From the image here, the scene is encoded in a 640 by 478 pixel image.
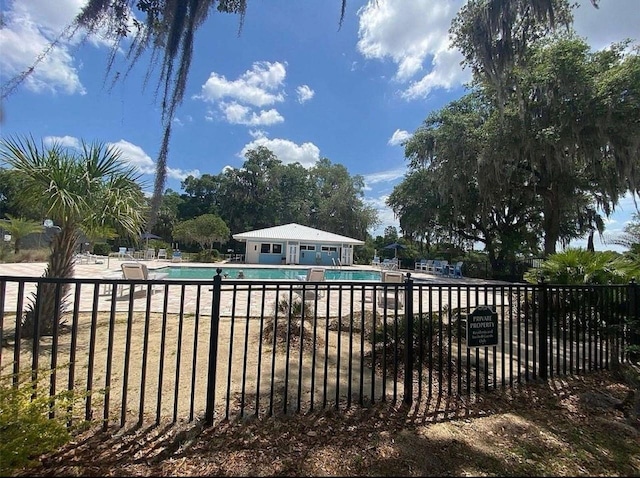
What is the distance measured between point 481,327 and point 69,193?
17.7 ft

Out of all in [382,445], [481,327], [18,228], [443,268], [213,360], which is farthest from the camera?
[443,268]

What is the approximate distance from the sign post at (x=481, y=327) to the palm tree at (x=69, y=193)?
16.0 feet

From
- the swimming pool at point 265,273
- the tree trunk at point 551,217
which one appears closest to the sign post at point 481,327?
the swimming pool at point 265,273

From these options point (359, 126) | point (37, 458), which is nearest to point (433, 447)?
point (37, 458)

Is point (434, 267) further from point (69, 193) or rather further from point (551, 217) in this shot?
point (69, 193)

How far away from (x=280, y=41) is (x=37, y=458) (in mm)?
7319

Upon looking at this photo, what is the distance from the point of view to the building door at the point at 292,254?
985 inches

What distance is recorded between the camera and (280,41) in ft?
21.9

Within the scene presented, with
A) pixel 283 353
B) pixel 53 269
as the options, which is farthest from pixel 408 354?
pixel 53 269

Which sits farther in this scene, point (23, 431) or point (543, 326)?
point (543, 326)

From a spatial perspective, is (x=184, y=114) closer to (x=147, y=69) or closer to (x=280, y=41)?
(x=147, y=69)

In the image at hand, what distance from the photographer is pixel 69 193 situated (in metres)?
4.30

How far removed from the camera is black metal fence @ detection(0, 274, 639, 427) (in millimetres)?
2516

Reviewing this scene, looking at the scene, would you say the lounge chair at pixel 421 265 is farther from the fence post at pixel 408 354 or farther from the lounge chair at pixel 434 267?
the fence post at pixel 408 354
